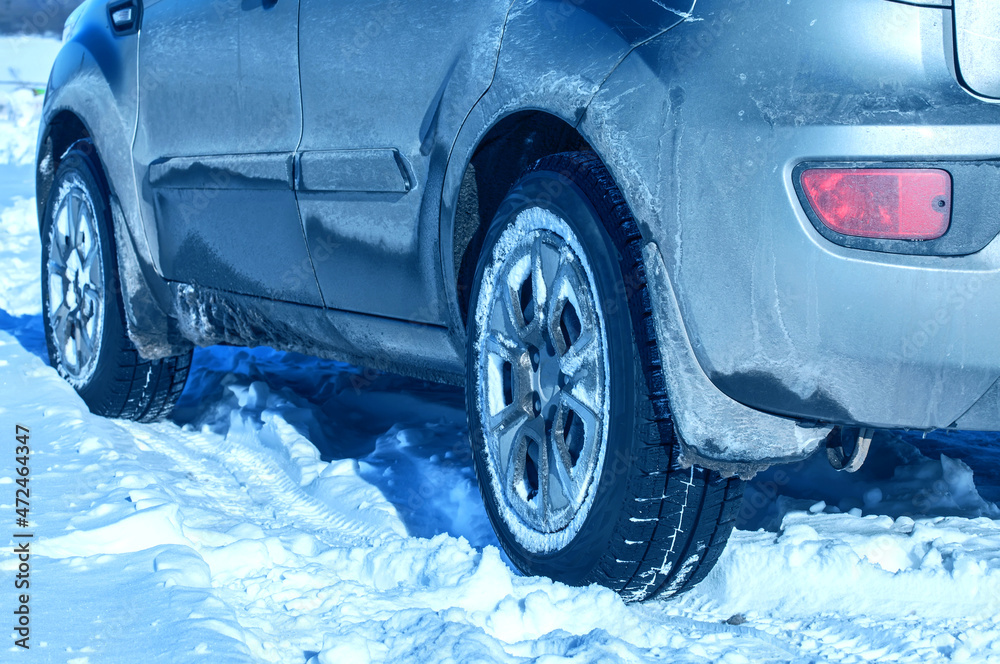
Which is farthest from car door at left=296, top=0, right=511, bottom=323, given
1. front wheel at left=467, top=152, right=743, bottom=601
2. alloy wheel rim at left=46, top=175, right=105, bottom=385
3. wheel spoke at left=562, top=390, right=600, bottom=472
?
alloy wheel rim at left=46, top=175, right=105, bottom=385

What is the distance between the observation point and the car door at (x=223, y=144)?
2.79 meters

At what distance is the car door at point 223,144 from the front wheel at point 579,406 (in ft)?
2.54

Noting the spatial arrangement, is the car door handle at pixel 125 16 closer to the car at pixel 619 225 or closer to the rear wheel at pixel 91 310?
the car at pixel 619 225

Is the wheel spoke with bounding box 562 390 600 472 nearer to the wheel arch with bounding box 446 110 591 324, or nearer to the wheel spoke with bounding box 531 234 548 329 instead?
the wheel spoke with bounding box 531 234 548 329

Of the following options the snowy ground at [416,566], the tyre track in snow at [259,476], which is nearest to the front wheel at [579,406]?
the snowy ground at [416,566]

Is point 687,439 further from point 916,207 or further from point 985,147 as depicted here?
point 985,147

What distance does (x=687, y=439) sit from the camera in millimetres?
1804

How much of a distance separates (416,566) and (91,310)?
2.20 m

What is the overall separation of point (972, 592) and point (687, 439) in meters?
0.80

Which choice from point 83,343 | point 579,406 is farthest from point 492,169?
point 83,343

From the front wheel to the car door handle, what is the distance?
193cm

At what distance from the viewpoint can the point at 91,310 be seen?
383 cm

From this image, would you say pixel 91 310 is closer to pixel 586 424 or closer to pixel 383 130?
pixel 383 130

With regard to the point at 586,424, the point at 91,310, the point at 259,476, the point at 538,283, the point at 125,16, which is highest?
the point at 125,16
